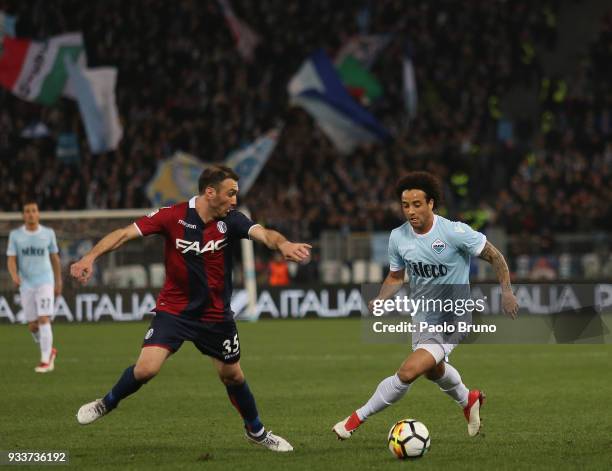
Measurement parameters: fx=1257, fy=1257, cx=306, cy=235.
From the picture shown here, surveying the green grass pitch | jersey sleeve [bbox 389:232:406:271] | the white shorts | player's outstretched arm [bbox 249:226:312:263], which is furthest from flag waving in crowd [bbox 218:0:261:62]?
player's outstretched arm [bbox 249:226:312:263]

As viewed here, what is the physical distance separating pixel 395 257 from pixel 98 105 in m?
21.9

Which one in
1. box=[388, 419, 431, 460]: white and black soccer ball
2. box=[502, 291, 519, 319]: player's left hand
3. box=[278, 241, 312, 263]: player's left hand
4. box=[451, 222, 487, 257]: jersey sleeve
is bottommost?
box=[388, 419, 431, 460]: white and black soccer ball

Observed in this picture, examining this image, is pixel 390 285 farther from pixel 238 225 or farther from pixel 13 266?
pixel 13 266

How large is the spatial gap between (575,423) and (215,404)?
3.63m

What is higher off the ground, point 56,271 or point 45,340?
point 56,271

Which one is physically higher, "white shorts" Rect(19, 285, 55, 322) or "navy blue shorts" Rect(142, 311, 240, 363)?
"navy blue shorts" Rect(142, 311, 240, 363)

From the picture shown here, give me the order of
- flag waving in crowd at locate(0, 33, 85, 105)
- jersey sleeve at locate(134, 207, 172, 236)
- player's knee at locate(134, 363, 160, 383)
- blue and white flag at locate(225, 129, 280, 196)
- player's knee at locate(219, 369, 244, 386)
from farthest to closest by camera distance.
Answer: flag waving in crowd at locate(0, 33, 85, 105)
blue and white flag at locate(225, 129, 280, 196)
player's knee at locate(219, 369, 244, 386)
jersey sleeve at locate(134, 207, 172, 236)
player's knee at locate(134, 363, 160, 383)

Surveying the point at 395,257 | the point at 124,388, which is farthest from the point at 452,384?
the point at 124,388

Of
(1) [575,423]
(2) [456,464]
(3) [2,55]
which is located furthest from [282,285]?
(2) [456,464]

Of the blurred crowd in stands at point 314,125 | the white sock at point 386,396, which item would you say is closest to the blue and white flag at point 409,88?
the blurred crowd in stands at point 314,125

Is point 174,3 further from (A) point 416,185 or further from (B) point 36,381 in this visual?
(A) point 416,185

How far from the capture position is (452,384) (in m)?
9.69

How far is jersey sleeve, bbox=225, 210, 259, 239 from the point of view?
895cm

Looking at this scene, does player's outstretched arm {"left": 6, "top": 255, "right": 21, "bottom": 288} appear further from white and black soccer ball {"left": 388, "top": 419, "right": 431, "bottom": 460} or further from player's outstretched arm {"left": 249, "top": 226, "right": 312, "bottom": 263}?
white and black soccer ball {"left": 388, "top": 419, "right": 431, "bottom": 460}
